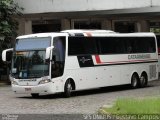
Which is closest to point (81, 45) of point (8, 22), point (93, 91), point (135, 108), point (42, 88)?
point (42, 88)

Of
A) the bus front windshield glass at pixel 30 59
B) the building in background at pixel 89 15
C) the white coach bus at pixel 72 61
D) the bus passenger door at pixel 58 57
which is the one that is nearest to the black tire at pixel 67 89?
the white coach bus at pixel 72 61

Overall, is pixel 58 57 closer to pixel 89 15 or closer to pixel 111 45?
pixel 111 45

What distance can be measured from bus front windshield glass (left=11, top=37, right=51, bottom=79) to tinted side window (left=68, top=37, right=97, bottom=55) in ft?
4.27

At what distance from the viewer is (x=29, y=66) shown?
76.7 ft

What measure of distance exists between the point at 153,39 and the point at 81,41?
7.27m

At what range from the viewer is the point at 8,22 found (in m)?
36.1

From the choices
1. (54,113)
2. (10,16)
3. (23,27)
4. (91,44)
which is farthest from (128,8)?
(54,113)

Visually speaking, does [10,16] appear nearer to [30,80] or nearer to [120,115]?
[30,80]

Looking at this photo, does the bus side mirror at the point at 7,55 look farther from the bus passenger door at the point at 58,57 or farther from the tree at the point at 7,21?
the tree at the point at 7,21

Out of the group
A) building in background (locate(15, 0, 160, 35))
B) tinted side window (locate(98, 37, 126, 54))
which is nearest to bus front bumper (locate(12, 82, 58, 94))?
tinted side window (locate(98, 37, 126, 54))

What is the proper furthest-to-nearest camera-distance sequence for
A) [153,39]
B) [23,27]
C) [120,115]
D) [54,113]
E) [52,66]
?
[23,27] < [153,39] < [52,66] < [54,113] < [120,115]

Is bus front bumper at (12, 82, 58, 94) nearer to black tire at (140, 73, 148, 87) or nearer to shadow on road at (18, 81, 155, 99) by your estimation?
shadow on road at (18, 81, 155, 99)

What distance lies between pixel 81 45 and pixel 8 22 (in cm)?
1229

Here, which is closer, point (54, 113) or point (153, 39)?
point (54, 113)
